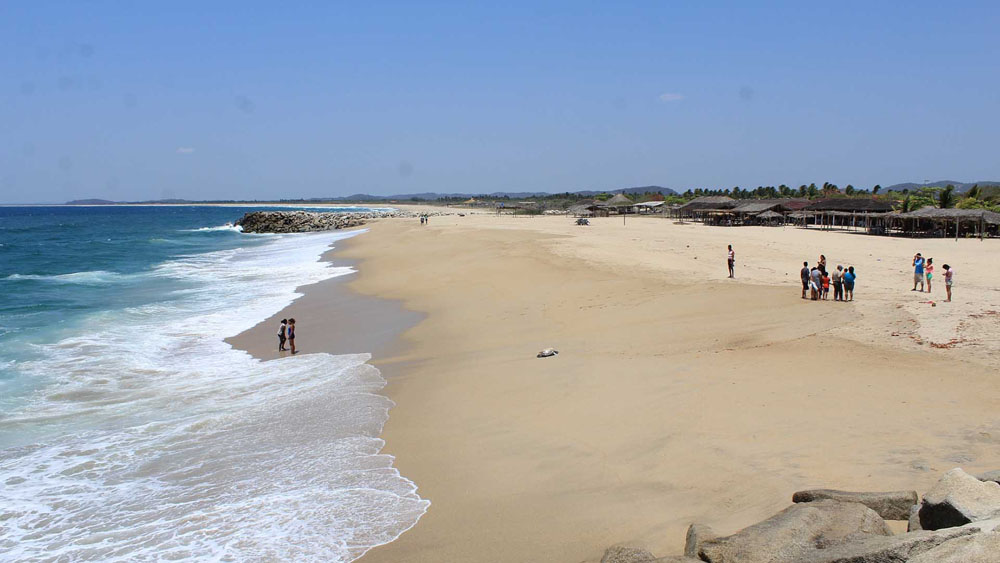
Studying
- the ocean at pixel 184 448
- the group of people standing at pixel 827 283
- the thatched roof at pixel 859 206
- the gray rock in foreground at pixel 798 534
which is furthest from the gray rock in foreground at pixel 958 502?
the thatched roof at pixel 859 206

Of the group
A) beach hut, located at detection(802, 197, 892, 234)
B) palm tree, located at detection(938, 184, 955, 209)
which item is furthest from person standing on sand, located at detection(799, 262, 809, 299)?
palm tree, located at detection(938, 184, 955, 209)

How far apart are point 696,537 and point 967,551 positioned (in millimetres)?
2040

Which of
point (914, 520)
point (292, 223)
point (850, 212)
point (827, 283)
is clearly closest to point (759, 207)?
point (850, 212)

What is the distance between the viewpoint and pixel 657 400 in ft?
32.6

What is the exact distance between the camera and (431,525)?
700cm

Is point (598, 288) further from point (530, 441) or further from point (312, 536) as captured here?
point (312, 536)

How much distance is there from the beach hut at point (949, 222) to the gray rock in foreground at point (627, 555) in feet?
132

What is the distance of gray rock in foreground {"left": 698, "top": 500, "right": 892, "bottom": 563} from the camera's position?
475 centimetres

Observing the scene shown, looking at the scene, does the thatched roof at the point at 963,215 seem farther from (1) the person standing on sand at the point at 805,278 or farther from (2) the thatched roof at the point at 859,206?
(1) the person standing on sand at the point at 805,278

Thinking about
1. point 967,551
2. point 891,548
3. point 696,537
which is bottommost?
point 696,537

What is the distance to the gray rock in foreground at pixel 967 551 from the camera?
145 inches

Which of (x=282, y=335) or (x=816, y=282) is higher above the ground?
(x=816, y=282)

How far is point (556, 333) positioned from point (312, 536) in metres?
9.32

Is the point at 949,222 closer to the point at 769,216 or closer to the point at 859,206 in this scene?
the point at 859,206
